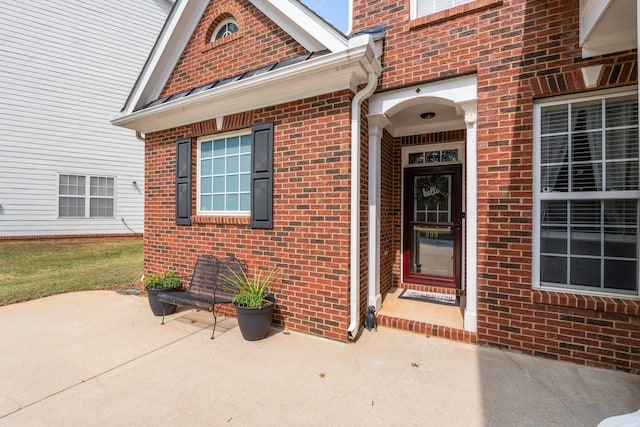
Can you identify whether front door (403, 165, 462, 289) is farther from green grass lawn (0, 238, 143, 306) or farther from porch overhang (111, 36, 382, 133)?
green grass lawn (0, 238, 143, 306)

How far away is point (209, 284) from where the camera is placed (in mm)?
4695

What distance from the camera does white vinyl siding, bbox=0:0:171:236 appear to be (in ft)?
32.3

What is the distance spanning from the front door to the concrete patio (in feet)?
6.11

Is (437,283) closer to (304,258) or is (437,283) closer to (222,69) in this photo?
(304,258)

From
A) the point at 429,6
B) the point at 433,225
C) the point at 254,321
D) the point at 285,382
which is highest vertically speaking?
the point at 429,6

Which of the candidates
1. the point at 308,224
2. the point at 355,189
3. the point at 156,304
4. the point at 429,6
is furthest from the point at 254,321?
the point at 429,6

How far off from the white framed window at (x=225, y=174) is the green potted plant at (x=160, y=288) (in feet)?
3.88

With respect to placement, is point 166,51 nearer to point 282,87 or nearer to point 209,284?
point 282,87

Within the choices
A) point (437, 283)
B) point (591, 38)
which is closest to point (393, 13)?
point (591, 38)

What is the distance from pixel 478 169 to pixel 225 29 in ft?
15.4

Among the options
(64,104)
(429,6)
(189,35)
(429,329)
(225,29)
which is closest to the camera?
(429,329)

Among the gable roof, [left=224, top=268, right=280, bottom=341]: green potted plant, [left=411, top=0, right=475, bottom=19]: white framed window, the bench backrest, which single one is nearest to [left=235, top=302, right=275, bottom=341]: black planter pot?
[left=224, top=268, right=280, bottom=341]: green potted plant

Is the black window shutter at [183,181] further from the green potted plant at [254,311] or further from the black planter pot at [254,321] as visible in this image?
the black planter pot at [254,321]

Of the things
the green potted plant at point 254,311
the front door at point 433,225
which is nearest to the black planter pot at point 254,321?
the green potted plant at point 254,311
